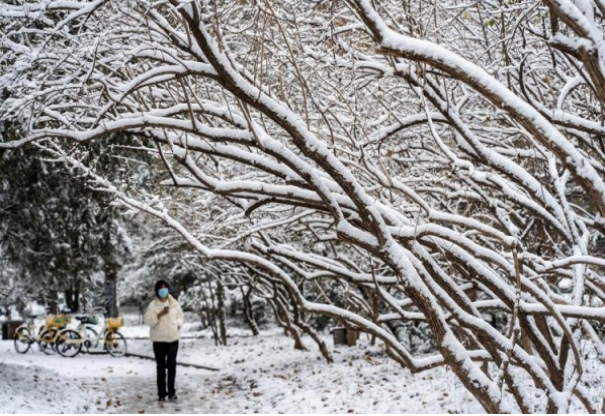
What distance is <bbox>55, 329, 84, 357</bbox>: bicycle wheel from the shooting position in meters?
17.0

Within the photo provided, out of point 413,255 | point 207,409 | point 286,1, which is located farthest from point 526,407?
point 207,409

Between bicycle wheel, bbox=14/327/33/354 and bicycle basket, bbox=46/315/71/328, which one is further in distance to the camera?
bicycle basket, bbox=46/315/71/328

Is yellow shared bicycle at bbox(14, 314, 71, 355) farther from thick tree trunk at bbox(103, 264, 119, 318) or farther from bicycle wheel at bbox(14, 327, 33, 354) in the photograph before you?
thick tree trunk at bbox(103, 264, 119, 318)

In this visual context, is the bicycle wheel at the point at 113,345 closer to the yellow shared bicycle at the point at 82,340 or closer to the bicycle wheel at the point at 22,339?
the yellow shared bicycle at the point at 82,340

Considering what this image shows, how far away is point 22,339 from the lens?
1784cm

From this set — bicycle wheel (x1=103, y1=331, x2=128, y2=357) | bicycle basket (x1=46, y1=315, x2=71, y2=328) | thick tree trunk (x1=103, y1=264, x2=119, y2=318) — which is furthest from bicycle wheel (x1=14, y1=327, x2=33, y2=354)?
thick tree trunk (x1=103, y1=264, x2=119, y2=318)

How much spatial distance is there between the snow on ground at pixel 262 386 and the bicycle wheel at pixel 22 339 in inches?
96.6

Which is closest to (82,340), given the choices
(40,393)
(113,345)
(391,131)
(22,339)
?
(113,345)

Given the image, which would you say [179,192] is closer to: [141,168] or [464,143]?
[141,168]

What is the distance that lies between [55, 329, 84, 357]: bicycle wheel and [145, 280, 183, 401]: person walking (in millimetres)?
8401

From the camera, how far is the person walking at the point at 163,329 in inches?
365

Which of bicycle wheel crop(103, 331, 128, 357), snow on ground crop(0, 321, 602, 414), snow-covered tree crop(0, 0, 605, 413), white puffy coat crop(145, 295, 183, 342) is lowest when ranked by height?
snow on ground crop(0, 321, 602, 414)

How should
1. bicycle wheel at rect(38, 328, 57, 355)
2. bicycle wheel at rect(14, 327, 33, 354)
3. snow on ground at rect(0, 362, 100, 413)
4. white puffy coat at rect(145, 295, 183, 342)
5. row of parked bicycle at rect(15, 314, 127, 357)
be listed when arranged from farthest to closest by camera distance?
bicycle wheel at rect(14, 327, 33, 354) → bicycle wheel at rect(38, 328, 57, 355) → row of parked bicycle at rect(15, 314, 127, 357) → white puffy coat at rect(145, 295, 183, 342) → snow on ground at rect(0, 362, 100, 413)

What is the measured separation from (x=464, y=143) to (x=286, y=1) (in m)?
1.91
